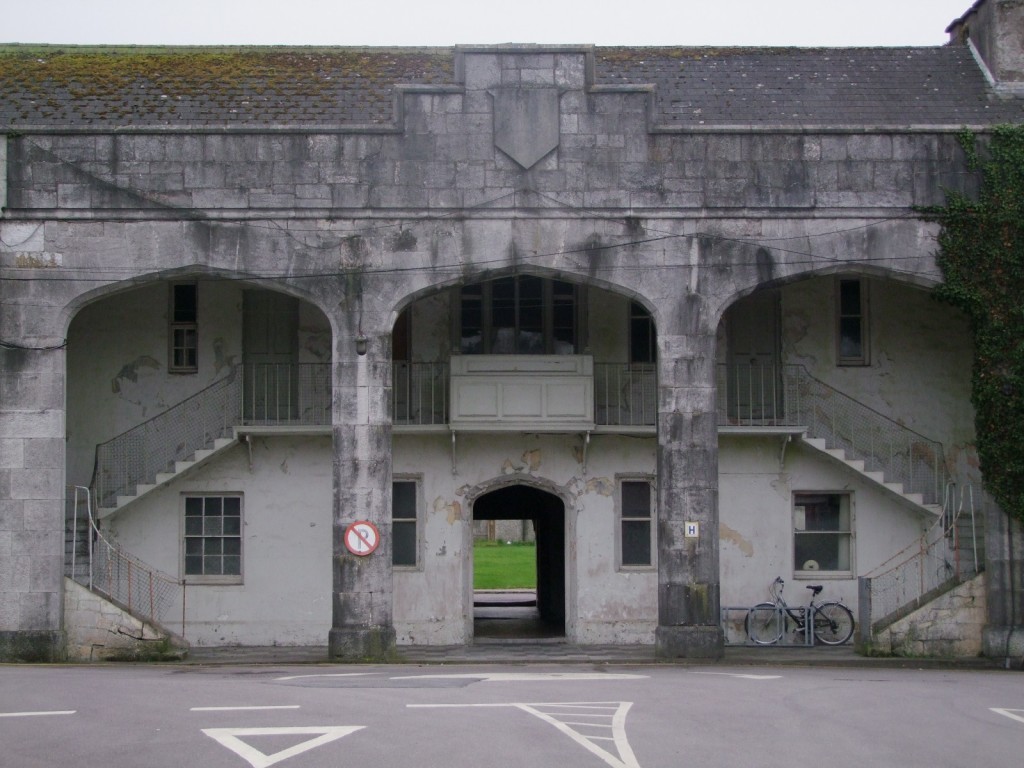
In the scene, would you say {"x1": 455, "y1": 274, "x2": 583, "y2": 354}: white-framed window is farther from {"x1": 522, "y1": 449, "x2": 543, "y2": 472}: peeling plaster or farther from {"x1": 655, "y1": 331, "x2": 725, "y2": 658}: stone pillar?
{"x1": 655, "y1": 331, "x2": 725, "y2": 658}: stone pillar

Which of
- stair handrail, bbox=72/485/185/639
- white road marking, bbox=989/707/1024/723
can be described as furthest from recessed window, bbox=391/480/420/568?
white road marking, bbox=989/707/1024/723

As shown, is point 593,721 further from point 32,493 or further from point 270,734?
point 32,493

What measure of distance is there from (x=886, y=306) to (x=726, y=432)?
3881mm

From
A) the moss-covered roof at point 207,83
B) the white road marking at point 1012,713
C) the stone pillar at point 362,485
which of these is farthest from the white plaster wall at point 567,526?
the white road marking at point 1012,713

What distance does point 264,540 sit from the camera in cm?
2675

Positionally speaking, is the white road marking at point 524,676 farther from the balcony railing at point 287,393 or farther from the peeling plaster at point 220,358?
the peeling plaster at point 220,358

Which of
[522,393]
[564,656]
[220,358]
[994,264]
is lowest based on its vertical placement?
[564,656]

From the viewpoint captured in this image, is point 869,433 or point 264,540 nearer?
point 264,540

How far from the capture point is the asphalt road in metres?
11.9

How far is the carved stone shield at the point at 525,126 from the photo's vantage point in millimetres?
23391

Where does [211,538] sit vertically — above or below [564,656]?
above

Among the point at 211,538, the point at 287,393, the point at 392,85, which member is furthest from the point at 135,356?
the point at 392,85

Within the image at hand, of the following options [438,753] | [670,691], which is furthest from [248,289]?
[438,753]

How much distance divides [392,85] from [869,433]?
10.2 meters
